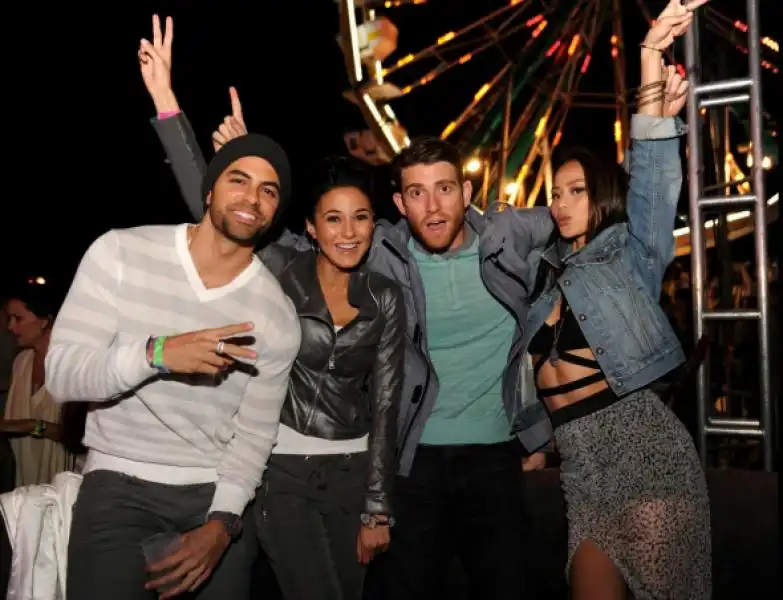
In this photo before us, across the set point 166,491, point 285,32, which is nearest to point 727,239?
point 166,491

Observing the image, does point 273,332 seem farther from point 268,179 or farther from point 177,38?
point 177,38

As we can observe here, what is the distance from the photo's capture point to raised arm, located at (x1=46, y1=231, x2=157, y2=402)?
1989mm

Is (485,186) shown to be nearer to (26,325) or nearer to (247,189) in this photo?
(26,325)

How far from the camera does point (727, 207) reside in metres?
3.52

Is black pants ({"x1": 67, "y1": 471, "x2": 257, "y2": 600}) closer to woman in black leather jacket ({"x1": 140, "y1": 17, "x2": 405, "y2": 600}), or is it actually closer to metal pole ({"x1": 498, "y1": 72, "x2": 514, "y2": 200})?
woman in black leather jacket ({"x1": 140, "y1": 17, "x2": 405, "y2": 600})

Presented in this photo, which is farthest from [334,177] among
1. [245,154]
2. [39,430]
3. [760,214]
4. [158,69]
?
[39,430]

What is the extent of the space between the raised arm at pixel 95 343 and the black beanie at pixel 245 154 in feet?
1.23

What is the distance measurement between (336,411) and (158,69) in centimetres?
140

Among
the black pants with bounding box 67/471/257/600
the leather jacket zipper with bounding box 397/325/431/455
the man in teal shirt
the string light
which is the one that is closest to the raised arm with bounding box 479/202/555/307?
the man in teal shirt

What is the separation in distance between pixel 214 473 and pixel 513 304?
119 centimetres

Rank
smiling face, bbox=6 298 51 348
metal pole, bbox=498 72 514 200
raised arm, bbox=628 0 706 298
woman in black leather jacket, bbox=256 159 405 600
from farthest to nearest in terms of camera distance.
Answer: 1. metal pole, bbox=498 72 514 200
2. smiling face, bbox=6 298 51 348
3. woman in black leather jacket, bbox=256 159 405 600
4. raised arm, bbox=628 0 706 298

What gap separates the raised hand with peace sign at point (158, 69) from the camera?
272cm

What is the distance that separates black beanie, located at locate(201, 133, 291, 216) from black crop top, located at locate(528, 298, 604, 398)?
0.98m

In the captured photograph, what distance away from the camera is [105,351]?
2.04m
